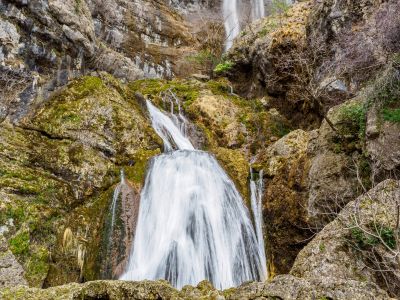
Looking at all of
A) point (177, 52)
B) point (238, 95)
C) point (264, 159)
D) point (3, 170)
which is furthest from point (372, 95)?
point (177, 52)

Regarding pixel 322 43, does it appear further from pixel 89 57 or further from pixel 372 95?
pixel 89 57

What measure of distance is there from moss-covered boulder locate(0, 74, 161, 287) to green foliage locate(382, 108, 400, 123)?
654 centimetres

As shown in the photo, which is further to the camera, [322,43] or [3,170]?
[322,43]

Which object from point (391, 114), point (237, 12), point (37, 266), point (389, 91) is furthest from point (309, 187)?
point (237, 12)

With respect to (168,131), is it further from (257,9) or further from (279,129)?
(257,9)

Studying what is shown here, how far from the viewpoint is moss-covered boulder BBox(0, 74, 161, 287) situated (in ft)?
27.3

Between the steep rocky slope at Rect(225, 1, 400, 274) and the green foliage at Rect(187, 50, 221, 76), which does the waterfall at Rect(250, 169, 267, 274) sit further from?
the green foliage at Rect(187, 50, 221, 76)

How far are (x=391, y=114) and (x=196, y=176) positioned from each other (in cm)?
556

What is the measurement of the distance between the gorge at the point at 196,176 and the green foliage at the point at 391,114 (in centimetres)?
3

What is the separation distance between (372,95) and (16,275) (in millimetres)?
9047

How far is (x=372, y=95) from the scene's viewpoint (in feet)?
30.3

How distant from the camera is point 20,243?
8.03m

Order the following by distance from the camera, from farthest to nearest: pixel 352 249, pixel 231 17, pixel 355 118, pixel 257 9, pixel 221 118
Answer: pixel 257 9
pixel 231 17
pixel 221 118
pixel 355 118
pixel 352 249

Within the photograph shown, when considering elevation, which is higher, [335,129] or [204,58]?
[204,58]
